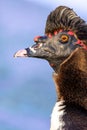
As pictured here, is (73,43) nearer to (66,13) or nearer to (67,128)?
(66,13)

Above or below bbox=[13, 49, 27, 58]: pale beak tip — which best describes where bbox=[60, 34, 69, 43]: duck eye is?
above

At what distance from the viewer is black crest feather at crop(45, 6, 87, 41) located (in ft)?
28.7

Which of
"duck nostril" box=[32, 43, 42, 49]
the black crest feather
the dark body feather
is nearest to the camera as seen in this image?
the dark body feather

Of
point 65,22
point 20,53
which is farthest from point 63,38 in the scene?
point 20,53

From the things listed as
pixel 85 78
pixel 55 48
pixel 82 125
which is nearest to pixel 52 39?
pixel 55 48

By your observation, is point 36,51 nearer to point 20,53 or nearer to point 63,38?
point 20,53

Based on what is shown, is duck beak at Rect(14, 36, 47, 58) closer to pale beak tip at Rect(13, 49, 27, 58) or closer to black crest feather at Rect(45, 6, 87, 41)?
pale beak tip at Rect(13, 49, 27, 58)

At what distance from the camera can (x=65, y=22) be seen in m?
8.91

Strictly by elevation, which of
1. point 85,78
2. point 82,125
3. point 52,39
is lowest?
point 82,125

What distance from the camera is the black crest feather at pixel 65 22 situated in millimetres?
8750

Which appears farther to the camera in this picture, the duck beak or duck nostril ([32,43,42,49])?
duck nostril ([32,43,42,49])

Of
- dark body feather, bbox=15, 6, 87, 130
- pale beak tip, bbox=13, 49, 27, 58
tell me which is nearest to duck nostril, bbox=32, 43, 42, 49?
dark body feather, bbox=15, 6, 87, 130

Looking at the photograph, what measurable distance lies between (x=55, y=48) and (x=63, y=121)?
57.1 inches

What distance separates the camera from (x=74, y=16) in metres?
8.94
